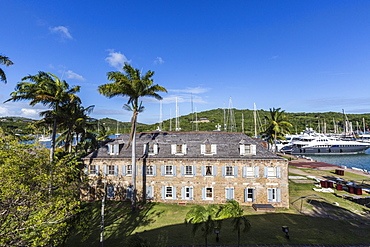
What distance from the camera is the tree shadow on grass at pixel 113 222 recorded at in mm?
15578

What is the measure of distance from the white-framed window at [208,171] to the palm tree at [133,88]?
29.8 feet

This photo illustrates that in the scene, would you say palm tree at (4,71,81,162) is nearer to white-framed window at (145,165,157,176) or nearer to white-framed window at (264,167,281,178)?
white-framed window at (145,165,157,176)

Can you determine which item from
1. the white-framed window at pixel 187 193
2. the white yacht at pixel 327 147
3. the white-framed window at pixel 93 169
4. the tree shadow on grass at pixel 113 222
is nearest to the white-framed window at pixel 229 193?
the white-framed window at pixel 187 193

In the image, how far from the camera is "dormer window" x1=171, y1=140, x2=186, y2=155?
2553 cm

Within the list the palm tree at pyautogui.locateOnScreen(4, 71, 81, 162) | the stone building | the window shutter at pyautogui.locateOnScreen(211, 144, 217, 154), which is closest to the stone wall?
the stone building

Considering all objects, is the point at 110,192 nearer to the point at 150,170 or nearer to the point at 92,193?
the point at 92,193

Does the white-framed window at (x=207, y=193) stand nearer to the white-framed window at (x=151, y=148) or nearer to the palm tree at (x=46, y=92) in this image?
the white-framed window at (x=151, y=148)

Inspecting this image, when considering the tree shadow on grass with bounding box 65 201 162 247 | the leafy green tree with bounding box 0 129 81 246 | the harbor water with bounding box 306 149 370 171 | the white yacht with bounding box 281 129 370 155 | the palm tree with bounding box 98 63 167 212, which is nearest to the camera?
the leafy green tree with bounding box 0 129 81 246

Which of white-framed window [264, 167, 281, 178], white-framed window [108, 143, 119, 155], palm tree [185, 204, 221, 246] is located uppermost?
white-framed window [108, 143, 119, 155]

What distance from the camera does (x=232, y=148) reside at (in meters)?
25.8

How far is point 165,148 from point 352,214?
23584mm

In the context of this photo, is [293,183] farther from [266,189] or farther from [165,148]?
[165,148]

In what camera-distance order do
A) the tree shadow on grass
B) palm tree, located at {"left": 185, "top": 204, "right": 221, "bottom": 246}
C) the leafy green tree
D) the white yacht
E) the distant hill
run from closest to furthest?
the leafy green tree, palm tree, located at {"left": 185, "top": 204, "right": 221, "bottom": 246}, the tree shadow on grass, the white yacht, the distant hill

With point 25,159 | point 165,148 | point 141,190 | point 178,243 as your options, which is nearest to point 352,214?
point 178,243
